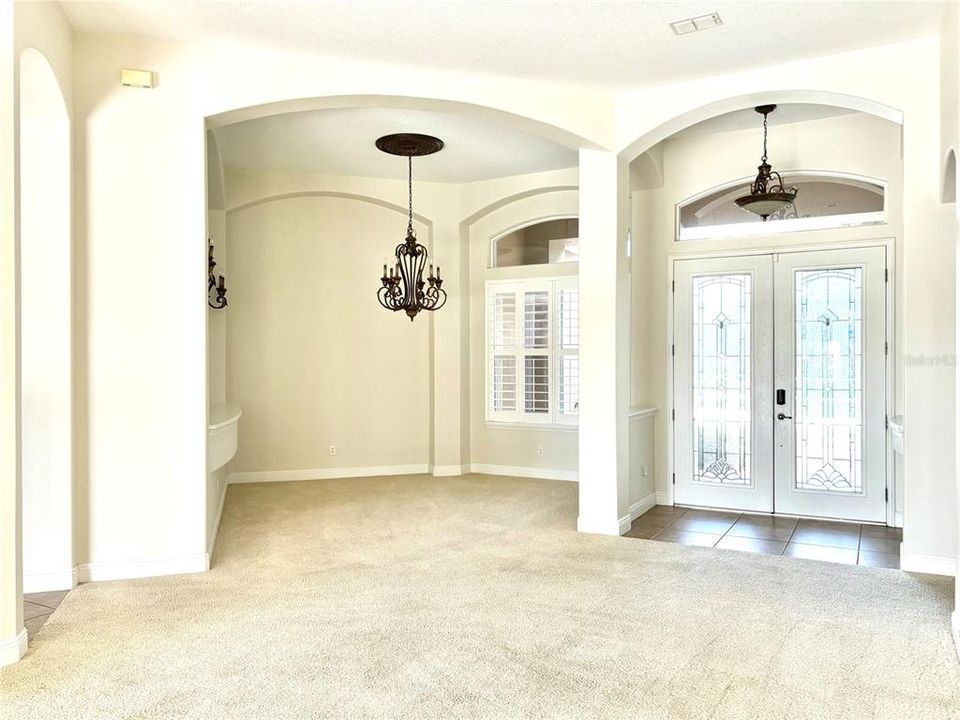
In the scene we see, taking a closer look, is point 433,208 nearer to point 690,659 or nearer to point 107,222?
point 107,222

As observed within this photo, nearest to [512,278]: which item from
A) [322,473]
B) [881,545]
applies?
[322,473]

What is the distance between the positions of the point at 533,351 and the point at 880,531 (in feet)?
11.3

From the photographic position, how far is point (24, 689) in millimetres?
2707

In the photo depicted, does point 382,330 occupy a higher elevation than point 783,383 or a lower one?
higher

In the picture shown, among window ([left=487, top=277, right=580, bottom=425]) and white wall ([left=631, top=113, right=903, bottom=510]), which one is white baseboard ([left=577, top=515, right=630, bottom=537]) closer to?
white wall ([left=631, top=113, right=903, bottom=510])

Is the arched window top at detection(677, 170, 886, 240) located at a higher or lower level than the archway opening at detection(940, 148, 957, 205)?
higher

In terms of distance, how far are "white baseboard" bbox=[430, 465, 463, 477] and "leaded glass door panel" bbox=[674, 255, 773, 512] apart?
2.29 meters

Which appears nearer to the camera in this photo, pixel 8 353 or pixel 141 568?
pixel 8 353

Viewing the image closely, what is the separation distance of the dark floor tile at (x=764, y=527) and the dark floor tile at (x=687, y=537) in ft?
0.65

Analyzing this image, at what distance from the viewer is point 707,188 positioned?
5.96 meters

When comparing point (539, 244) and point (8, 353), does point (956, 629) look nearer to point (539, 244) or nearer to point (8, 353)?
point (8, 353)

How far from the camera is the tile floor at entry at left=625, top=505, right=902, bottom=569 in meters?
4.63

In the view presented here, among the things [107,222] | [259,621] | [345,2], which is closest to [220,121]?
[107,222]

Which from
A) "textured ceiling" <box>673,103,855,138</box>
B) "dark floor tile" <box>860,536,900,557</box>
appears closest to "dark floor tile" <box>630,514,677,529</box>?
"dark floor tile" <box>860,536,900,557</box>
